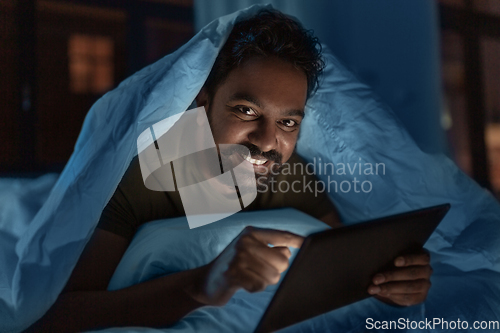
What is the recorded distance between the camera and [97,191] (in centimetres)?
65

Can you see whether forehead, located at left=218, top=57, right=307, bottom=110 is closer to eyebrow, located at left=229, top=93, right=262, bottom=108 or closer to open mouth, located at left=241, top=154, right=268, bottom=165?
eyebrow, located at left=229, top=93, right=262, bottom=108

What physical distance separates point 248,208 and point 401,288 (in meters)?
0.44

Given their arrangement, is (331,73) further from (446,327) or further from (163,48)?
(163,48)

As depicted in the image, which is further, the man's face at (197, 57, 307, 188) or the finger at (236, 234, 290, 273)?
the man's face at (197, 57, 307, 188)

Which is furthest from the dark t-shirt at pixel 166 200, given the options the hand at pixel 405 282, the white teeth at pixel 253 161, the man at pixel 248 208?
the hand at pixel 405 282

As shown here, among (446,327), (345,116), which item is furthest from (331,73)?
(446,327)

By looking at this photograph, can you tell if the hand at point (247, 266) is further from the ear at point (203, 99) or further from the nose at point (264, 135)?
the ear at point (203, 99)

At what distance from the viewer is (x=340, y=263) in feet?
1.70

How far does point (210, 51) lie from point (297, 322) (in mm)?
542

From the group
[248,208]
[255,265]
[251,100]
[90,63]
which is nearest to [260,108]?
[251,100]

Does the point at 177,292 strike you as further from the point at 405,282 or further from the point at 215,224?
the point at 405,282

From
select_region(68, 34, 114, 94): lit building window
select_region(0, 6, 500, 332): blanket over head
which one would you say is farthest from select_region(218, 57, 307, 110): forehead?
select_region(68, 34, 114, 94): lit building window

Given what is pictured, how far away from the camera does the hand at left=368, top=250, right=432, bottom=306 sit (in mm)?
605

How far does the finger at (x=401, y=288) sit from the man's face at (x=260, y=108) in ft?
1.26
